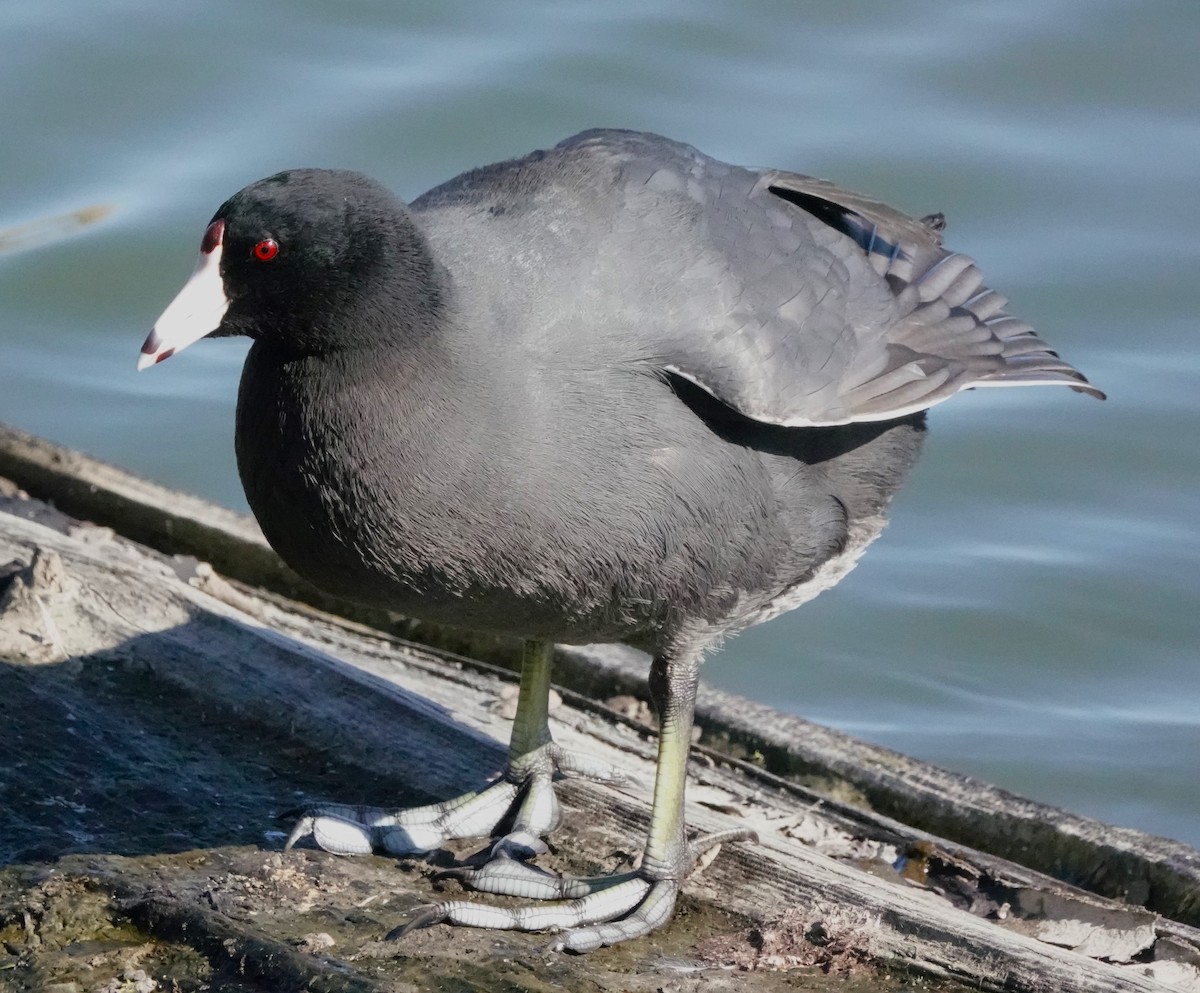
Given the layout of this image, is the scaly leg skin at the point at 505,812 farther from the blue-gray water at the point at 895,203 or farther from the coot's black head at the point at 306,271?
the blue-gray water at the point at 895,203

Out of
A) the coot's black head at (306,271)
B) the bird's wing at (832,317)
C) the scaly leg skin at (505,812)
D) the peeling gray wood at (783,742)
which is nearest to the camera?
the coot's black head at (306,271)

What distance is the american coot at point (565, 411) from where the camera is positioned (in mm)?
2828

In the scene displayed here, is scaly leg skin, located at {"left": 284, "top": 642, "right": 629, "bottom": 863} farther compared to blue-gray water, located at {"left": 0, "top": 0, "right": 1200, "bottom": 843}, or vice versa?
blue-gray water, located at {"left": 0, "top": 0, "right": 1200, "bottom": 843}

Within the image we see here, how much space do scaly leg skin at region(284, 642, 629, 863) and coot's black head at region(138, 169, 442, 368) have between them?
85cm

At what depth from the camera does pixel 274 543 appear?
297 cm

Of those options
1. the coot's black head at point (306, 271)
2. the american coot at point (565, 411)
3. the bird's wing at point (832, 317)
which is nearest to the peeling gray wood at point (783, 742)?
the american coot at point (565, 411)

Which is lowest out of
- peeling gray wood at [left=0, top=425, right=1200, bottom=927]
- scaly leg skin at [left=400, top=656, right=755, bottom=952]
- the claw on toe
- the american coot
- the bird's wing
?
the claw on toe

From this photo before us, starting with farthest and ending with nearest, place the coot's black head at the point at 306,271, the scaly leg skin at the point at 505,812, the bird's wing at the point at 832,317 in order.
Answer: the bird's wing at the point at 832,317, the scaly leg skin at the point at 505,812, the coot's black head at the point at 306,271

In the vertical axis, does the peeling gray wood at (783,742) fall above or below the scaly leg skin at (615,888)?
above

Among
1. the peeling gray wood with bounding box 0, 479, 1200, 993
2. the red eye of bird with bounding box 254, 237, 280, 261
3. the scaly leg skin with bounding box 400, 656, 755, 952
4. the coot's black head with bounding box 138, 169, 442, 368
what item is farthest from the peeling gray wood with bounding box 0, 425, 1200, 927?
the red eye of bird with bounding box 254, 237, 280, 261

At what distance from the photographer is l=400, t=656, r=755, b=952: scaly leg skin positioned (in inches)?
114

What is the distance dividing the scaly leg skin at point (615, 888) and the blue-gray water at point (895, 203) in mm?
2423

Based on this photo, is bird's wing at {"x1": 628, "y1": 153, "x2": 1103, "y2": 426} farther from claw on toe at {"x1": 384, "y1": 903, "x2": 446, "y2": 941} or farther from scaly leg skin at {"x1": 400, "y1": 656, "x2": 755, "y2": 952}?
claw on toe at {"x1": 384, "y1": 903, "x2": 446, "y2": 941}

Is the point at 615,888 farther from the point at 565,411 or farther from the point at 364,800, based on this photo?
the point at 565,411
